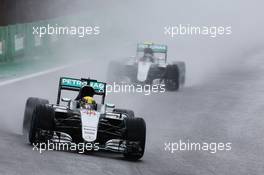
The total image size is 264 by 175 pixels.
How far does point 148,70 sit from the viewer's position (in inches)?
1018

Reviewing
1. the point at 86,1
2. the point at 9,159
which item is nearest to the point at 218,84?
the point at 9,159

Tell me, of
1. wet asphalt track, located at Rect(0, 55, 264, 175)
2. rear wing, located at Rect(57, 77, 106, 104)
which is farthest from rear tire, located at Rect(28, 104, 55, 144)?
rear wing, located at Rect(57, 77, 106, 104)

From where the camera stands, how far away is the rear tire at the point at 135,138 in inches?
564

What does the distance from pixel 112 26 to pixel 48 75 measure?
20.7 m

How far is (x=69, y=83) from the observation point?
54.2ft

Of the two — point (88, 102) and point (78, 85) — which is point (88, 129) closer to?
point (88, 102)

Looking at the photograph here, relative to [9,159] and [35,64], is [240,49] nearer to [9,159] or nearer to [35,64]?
[35,64]

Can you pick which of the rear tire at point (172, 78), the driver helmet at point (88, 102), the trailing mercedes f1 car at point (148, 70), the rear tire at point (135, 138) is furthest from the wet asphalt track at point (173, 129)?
the driver helmet at point (88, 102)

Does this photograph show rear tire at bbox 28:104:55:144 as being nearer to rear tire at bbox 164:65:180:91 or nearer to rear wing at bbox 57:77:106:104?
rear wing at bbox 57:77:106:104

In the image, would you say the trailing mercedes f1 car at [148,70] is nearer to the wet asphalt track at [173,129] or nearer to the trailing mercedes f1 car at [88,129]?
the wet asphalt track at [173,129]

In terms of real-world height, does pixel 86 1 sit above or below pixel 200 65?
above

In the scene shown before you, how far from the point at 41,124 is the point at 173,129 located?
5.23 metres

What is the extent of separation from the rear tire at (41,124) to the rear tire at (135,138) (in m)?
1.21

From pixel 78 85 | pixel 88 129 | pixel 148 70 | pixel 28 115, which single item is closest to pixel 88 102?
pixel 78 85
